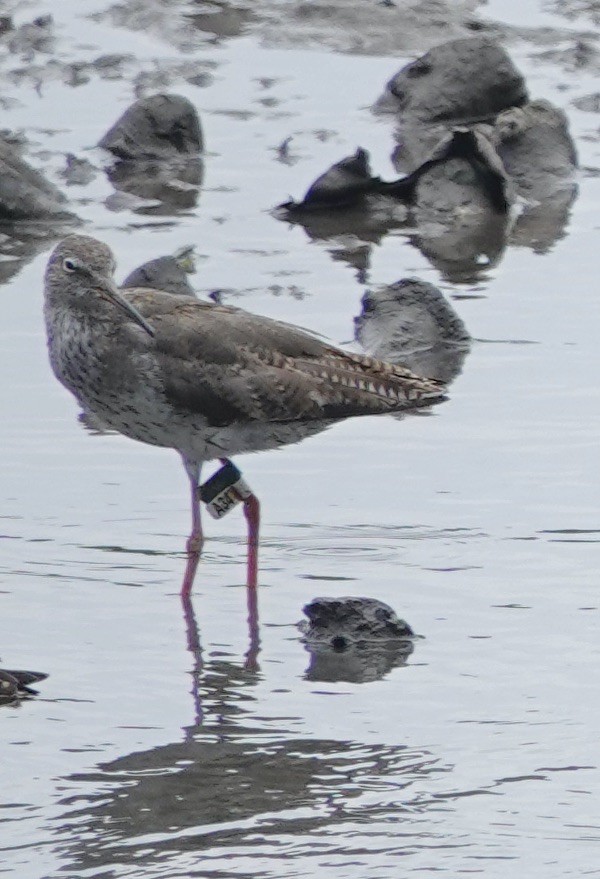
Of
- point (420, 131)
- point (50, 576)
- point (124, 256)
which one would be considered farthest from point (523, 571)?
point (420, 131)

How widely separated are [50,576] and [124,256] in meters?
4.07

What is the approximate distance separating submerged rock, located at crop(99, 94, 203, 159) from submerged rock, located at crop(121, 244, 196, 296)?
3079 mm

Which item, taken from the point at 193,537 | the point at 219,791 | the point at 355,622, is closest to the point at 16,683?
the point at 219,791

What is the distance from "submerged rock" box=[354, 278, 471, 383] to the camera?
10891 millimetres

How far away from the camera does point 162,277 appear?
1123cm

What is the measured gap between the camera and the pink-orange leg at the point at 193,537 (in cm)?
834

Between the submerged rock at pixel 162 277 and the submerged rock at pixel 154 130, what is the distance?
308 centimetres

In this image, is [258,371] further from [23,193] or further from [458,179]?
[458,179]

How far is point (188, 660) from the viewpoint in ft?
25.6

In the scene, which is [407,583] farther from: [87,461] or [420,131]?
[420,131]

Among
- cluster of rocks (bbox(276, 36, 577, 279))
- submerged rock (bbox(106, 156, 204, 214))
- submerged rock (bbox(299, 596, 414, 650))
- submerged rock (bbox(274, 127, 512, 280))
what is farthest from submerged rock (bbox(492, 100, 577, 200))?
submerged rock (bbox(299, 596, 414, 650))

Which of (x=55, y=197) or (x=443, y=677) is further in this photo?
(x=55, y=197)

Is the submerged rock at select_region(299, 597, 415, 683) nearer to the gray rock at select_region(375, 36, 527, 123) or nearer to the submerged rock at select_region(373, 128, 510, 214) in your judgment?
the submerged rock at select_region(373, 128, 510, 214)

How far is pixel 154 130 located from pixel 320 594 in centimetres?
664
